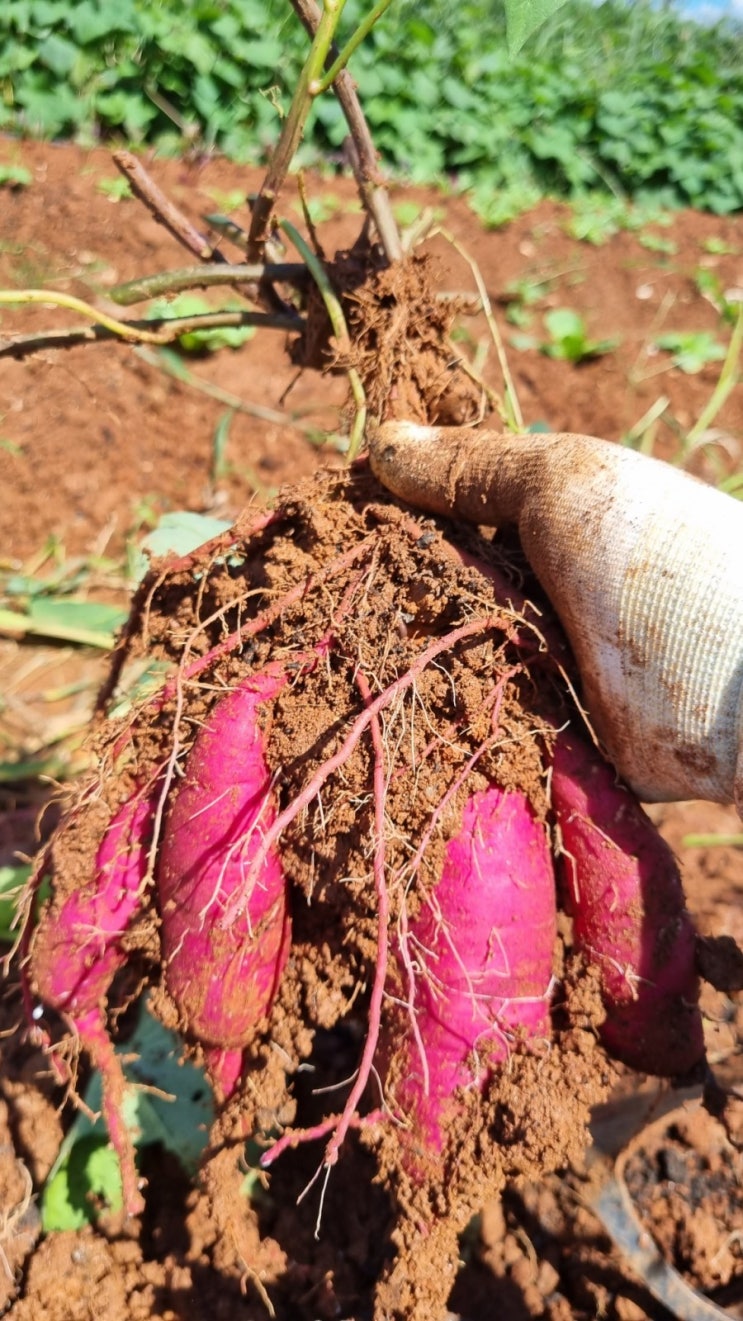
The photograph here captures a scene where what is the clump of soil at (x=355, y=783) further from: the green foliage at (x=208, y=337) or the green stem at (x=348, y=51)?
the green foliage at (x=208, y=337)

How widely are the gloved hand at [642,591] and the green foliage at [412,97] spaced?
406 centimetres

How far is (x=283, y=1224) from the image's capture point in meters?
1.28

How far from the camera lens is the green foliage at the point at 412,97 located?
4688 millimetres

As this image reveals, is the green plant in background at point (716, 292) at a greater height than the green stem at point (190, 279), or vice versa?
the green stem at point (190, 279)

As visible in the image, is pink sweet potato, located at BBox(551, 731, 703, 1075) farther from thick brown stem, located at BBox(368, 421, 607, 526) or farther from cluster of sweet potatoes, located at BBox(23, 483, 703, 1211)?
thick brown stem, located at BBox(368, 421, 607, 526)

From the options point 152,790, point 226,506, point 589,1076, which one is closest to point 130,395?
point 226,506

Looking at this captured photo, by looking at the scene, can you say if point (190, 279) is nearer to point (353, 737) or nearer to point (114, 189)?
point (353, 737)

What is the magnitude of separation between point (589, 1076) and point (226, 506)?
2.09m

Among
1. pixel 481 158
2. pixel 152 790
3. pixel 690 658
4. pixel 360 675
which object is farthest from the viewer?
pixel 481 158

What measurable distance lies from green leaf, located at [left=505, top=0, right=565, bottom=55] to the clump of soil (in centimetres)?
52

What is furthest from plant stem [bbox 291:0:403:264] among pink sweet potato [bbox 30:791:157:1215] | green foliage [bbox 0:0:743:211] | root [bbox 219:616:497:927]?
green foliage [bbox 0:0:743:211]

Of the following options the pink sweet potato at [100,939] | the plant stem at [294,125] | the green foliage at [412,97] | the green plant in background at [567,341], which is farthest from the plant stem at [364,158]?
the green foliage at [412,97]

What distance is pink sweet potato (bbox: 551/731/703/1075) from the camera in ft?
3.34

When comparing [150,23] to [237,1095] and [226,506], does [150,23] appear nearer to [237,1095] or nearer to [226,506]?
[226,506]
